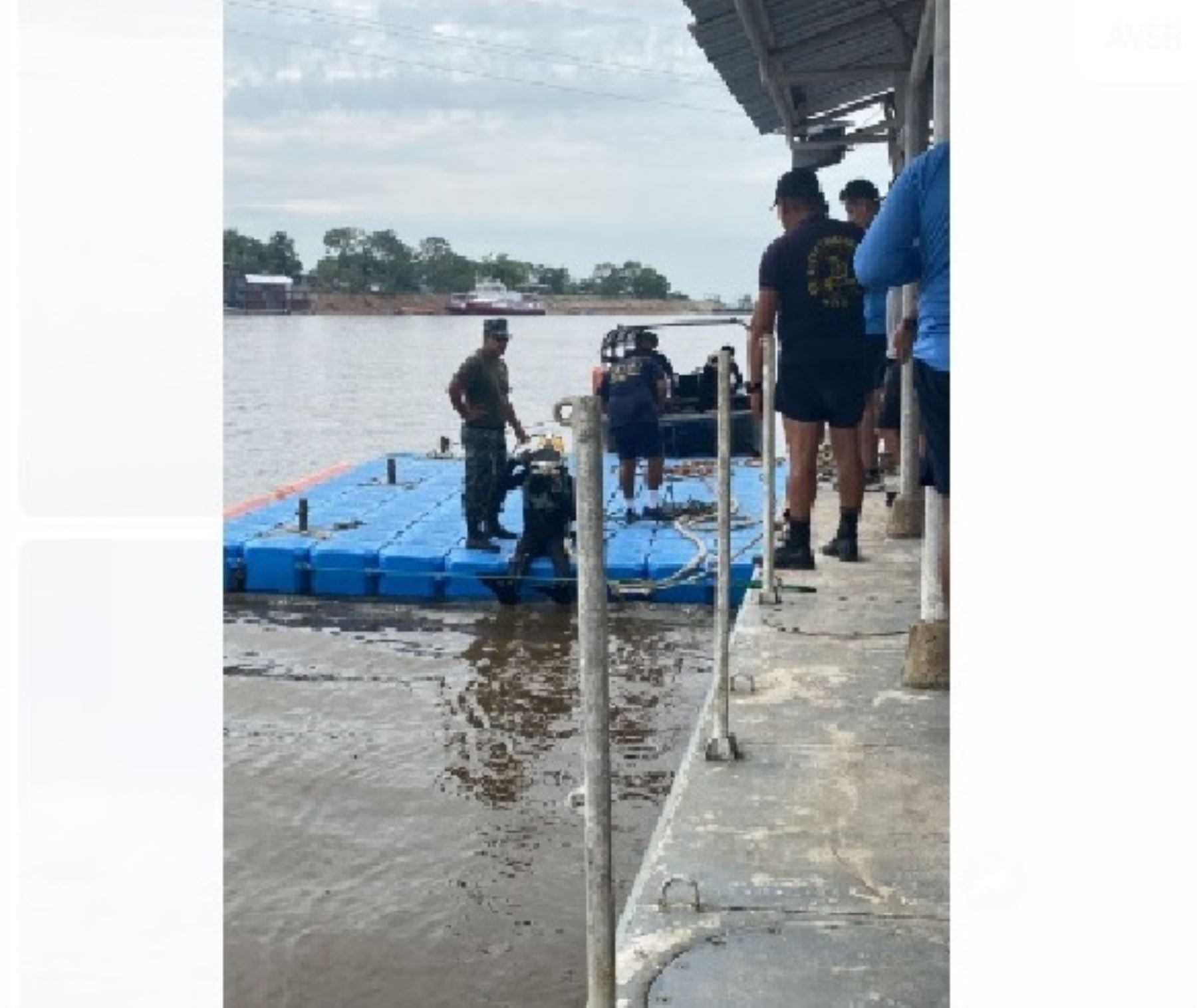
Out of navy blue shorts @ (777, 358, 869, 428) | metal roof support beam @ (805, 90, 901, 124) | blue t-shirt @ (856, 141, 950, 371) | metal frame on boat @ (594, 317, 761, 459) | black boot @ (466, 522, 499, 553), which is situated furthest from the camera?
metal frame on boat @ (594, 317, 761, 459)

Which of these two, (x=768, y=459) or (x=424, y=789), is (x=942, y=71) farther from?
(x=424, y=789)

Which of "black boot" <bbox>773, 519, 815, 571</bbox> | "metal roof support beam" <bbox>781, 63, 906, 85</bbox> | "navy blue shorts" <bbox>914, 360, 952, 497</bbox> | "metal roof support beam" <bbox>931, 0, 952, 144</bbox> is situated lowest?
"black boot" <bbox>773, 519, 815, 571</bbox>

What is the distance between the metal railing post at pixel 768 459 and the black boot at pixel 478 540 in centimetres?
410

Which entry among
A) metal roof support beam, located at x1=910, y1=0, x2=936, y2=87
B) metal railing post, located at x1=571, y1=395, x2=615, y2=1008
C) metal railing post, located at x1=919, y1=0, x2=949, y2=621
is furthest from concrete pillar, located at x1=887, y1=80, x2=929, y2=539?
metal railing post, located at x1=571, y1=395, x2=615, y2=1008

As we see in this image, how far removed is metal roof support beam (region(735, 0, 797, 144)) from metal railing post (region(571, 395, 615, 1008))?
5.12m

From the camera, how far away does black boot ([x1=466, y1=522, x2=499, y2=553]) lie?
34.7 feet

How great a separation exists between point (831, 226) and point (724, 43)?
208 centimetres

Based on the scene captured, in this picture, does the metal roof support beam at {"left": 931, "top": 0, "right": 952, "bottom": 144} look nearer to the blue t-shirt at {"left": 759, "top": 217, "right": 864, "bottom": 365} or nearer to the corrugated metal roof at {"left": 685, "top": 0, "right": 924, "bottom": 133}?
the blue t-shirt at {"left": 759, "top": 217, "right": 864, "bottom": 365}

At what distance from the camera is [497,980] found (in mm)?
4785

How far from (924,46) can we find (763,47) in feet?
5.13

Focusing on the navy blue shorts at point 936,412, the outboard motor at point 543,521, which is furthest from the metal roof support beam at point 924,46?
the outboard motor at point 543,521

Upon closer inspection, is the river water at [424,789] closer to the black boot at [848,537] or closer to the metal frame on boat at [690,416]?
the black boot at [848,537]
